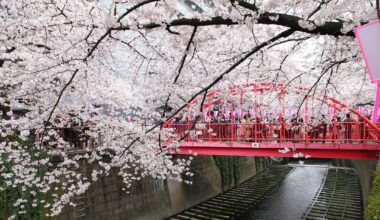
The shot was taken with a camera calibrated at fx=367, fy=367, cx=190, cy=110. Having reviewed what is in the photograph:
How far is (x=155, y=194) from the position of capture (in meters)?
16.5

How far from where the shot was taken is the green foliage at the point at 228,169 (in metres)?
22.5

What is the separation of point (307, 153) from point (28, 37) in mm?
9068

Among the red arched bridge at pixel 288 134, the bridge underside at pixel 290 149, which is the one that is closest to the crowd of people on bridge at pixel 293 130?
the red arched bridge at pixel 288 134

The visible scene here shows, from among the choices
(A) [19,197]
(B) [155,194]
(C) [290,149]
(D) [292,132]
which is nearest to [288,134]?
(D) [292,132]

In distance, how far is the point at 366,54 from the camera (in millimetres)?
3035

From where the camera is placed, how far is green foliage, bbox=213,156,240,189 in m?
22.5

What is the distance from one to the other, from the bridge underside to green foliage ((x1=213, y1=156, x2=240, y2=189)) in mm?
8700

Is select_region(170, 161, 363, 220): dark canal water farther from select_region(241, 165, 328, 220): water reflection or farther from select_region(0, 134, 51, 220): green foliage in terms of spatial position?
select_region(0, 134, 51, 220): green foliage

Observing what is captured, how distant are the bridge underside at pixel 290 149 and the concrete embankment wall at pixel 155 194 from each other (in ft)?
10.4

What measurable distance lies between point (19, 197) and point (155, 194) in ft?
22.6

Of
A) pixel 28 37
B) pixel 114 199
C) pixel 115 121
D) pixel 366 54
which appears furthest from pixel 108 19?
pixel 114 199

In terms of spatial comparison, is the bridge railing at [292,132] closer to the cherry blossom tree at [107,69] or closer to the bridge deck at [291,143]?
the bridge deck at [291,143]

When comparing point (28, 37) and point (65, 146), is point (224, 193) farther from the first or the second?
point (28, 37)

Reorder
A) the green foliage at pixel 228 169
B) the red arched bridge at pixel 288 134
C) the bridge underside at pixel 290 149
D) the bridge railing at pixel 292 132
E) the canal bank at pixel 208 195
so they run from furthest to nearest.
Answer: the green foliage at pixel 228 169 → the canal bank at pixel 208 195 → the bridge railing at pixel 292 132 → the red arched bridge at pixel 288 134 → the bridge underside at pixel 290 149
